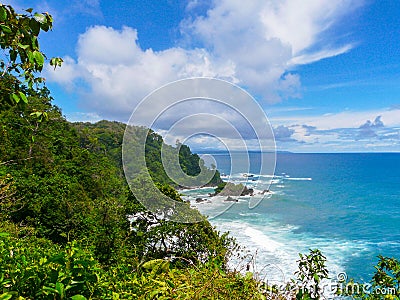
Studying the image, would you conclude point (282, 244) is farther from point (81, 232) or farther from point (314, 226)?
point (81, 232)

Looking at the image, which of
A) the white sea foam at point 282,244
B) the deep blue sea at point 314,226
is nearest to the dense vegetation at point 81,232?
the deep blue sea at point 314,226

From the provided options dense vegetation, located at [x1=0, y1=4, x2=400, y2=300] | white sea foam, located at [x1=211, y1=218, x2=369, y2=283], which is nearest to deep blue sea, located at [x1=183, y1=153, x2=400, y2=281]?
white sea foam, located at [x1=211, y1=218, x2=369, y2=283]

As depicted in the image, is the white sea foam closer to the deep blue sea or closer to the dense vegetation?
the deep blue sea

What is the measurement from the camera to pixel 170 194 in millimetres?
11172

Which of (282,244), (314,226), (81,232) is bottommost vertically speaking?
(282,244)

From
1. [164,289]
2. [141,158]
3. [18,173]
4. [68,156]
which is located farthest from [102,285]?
[68,156]

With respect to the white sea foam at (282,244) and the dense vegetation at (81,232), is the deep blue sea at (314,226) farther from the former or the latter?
the dense vegetation at (81,232)

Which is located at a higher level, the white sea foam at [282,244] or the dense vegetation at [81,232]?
the dense vegetation at [81,232]

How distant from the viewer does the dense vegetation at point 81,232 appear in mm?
1361

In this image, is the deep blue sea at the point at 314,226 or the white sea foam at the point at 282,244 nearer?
the white sea foam at the point at 282,244

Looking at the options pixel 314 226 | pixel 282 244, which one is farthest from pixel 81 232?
pixel 314 226

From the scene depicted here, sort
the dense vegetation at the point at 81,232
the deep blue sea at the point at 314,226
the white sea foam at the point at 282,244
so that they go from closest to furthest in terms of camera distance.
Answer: the dense vegetation at the point at 81,232
the white sea foam at the point at 282,244
the deep blue sea at the point at 314,226

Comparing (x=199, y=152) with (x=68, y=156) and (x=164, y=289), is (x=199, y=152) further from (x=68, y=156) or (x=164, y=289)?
(x=68, y=156)

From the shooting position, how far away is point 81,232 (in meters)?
10.7
